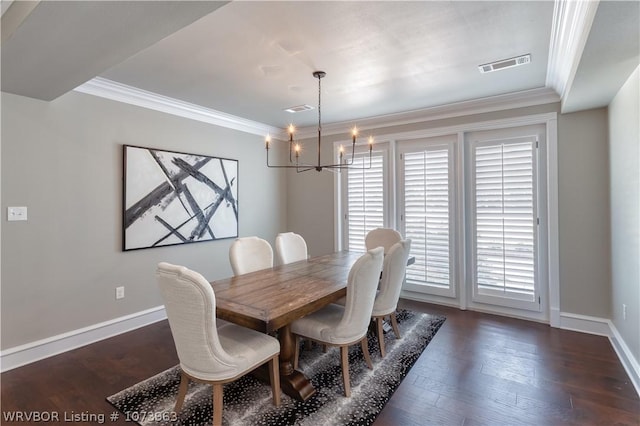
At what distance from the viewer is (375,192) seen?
4.59 m

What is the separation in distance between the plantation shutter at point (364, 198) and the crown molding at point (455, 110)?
0.43m

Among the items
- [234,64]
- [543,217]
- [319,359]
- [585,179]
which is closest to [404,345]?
[319,359]

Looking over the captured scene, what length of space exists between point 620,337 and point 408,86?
9.78ft

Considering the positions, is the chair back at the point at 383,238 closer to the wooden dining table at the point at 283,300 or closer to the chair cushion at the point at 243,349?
the wooden dining table at the point at 283,300

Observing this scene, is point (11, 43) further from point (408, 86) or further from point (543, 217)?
point (543, 217)

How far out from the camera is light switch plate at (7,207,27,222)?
2.59 m

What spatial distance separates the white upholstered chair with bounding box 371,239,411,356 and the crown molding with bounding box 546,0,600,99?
176cm

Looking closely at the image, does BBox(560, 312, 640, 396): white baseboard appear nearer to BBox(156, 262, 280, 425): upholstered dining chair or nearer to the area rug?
the area rug

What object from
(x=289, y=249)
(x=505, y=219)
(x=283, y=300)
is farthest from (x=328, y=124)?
(x=283, y=300)

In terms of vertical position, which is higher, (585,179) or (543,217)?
(585,179)

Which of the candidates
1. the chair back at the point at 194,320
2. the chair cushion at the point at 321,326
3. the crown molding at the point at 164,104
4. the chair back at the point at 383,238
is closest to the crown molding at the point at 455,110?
the crown molding at the point at 164,104

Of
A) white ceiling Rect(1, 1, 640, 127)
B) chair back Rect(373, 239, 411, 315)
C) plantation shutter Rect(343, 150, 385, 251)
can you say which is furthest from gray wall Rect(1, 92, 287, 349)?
chair back Rect(373, 239, 411, 315)

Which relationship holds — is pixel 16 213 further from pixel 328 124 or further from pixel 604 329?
pixel 604 329

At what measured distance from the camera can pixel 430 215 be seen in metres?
4.18
